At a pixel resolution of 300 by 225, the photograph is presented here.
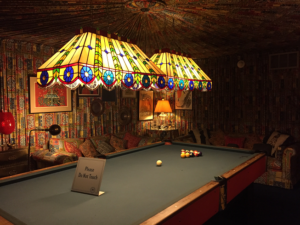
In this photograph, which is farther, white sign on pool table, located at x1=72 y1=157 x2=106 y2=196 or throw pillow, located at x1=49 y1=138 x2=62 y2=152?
throw pillow, located at x1=49 y1=138 x2=62 y2=152

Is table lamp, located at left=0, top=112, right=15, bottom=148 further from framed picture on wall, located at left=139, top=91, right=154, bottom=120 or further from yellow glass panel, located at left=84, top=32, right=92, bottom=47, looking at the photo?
framed picture on wall, located at left=139, top=91, right=154, bottom=120

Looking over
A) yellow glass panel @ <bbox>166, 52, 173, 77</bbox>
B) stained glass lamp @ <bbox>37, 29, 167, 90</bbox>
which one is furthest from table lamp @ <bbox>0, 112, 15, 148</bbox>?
yellow glass panel @ <bbox>166, 52, 173, 77</bbox>

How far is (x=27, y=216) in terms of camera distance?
1.33m

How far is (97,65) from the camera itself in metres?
1.88

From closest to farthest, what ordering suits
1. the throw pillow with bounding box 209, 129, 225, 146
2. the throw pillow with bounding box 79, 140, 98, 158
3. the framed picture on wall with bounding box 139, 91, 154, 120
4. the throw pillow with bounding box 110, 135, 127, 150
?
the throw pillow with bounding box 79, 140, 98, 158
the throw pillow with bounding box 110, 135, 127, 150
the throw pillow with bounding box 209, 129, 225, 146
the framed picture on wall with bounding box 139, 91, 154, 120

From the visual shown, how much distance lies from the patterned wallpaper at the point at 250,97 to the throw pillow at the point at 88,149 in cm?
301

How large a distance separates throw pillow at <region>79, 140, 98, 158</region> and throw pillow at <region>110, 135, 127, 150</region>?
0.49m

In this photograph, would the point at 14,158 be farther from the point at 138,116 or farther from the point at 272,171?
the point at 272,171

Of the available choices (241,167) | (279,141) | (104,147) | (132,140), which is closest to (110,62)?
(241,167)

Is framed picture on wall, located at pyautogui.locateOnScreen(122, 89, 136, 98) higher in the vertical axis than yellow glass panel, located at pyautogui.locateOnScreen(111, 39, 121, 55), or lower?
lower

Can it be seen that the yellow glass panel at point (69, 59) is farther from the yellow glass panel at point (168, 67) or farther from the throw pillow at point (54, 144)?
the throw pillow at point (54, 144)

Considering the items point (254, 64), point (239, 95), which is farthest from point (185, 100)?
point (254, 64)

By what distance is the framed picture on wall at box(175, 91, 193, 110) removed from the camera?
6.42 metres

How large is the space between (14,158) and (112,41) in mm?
2468
